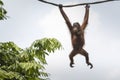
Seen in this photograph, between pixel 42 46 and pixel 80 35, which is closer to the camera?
pixel 80 35

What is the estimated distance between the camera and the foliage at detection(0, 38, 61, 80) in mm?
19406

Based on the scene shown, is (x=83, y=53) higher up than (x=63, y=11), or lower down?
lower down

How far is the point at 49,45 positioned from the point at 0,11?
12.2 feet

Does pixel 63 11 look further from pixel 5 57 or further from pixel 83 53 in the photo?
pixel 5 57

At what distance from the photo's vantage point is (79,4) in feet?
22.9

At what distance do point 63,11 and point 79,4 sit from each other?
0.55 meters

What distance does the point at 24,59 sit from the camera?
68.7ft

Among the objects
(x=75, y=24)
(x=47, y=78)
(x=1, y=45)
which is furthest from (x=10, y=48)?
(x=75, y=24)

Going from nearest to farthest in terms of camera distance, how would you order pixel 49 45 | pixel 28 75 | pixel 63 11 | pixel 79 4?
pixel 79 4
pixel 63 11
pixel 49 45
pixel 28 75

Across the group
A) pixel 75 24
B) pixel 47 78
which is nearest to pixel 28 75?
pixel 47 78

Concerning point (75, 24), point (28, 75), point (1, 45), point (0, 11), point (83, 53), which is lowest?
point (83, 53)

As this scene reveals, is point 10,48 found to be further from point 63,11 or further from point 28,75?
point 63,11

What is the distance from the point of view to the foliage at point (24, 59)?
764 inches

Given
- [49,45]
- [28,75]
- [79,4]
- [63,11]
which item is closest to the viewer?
[79,4]
